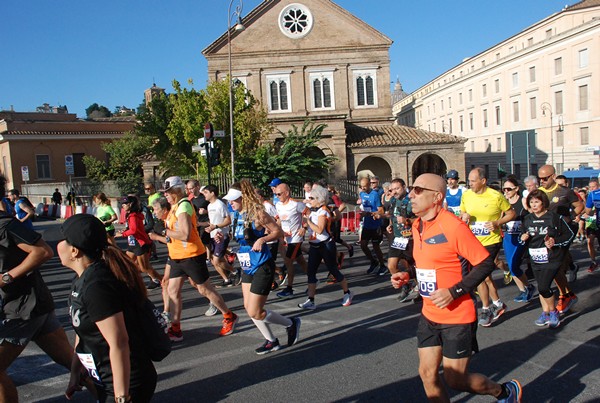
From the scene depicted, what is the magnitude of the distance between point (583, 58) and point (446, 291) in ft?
152

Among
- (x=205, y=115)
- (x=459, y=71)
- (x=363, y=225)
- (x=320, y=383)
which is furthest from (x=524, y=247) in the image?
(x=459, y=71)

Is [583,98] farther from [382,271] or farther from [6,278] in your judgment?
[6,278]

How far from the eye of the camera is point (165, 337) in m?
3.15

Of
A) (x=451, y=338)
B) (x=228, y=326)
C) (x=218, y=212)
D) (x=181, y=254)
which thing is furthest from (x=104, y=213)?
(x=451, y=338)

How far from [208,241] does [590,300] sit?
696 cm

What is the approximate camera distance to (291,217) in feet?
28.7

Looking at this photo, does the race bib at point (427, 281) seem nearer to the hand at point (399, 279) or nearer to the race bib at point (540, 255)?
the hand at point (399, 279)

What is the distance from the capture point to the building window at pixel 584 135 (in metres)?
43.2

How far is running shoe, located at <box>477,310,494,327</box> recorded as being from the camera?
684 cm

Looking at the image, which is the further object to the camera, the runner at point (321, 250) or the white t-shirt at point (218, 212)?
the white t-shirt at point (218, 212)

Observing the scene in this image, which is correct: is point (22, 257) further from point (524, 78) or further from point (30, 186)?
point (524, 78)

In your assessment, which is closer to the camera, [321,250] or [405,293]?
[321,250]

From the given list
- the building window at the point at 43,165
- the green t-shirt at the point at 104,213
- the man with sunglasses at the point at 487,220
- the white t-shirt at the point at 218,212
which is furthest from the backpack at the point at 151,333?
the building window at the point at 43,165

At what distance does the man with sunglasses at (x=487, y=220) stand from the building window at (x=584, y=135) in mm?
41713
